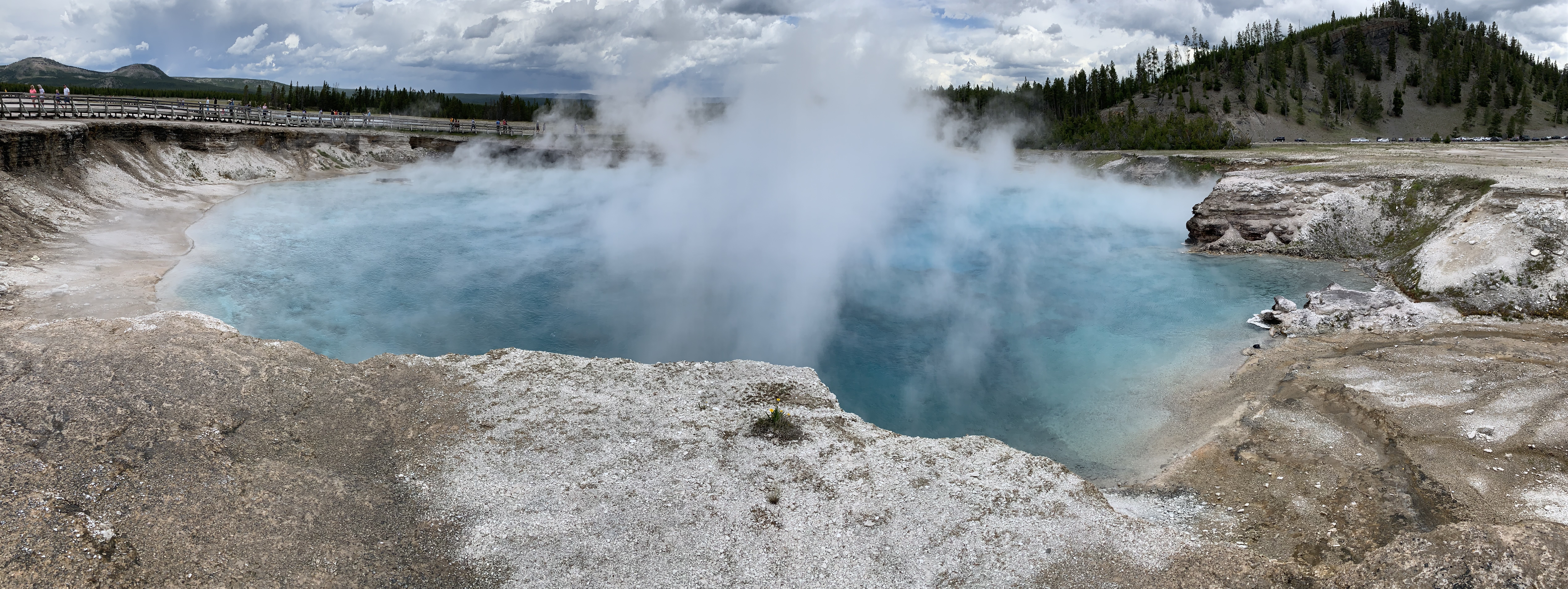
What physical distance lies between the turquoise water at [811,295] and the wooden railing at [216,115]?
7234 millimetres

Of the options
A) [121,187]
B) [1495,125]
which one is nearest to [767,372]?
[121,187]

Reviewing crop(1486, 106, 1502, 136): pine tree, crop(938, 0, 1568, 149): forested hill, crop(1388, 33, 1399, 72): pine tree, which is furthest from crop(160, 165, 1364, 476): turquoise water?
crop(1388, 33, 1399, 72): pine tree

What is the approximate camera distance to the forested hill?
64.8 meters

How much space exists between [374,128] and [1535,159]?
5134 cm

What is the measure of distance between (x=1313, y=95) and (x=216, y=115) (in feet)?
276

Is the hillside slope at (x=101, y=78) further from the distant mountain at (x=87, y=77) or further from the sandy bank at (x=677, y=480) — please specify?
the sandy bank at (x=677, y=480)

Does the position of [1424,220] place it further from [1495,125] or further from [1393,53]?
[1393,53]

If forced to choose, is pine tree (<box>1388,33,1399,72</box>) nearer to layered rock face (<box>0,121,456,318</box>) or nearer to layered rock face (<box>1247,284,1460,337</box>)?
layered rock face (<box>1247,284,1460,337</box>)

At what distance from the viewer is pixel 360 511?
27.1 ft

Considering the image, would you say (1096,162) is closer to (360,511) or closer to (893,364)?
(893,364)

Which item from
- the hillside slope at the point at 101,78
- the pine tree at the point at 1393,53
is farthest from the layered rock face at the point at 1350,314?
the hillside slope at the point at 101,78

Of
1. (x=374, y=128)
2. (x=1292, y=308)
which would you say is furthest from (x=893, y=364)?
(x=374, y=128)

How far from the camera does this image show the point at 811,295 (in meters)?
18.7

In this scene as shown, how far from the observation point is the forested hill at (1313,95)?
64.8m
